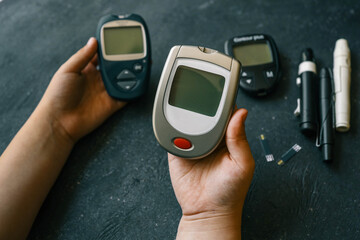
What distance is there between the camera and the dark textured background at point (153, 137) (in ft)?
2.40

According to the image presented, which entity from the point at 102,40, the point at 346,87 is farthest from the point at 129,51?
the point at 346,87

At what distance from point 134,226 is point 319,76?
1.96 feet

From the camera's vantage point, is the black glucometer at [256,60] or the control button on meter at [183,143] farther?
the black glucometer at [256,60]

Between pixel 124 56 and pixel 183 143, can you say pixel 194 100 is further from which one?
pixel 124 56

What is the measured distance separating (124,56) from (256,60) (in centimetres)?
35

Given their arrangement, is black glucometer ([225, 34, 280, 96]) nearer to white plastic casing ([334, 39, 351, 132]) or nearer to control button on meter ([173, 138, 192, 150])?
white plastic casing ([334, 39, 351, 132])

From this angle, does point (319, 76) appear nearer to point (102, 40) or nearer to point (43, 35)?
point (102, 40)

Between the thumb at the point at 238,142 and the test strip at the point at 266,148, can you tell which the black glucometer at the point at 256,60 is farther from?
the thumb at the point at 238,142

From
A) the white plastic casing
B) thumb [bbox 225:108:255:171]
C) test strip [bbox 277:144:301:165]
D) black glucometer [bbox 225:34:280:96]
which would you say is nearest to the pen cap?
the white plastic casing

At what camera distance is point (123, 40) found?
84 cm

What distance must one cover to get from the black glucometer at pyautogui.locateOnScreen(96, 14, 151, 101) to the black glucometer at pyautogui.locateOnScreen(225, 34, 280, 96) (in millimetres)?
230

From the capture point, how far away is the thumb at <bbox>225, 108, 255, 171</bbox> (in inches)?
24.4

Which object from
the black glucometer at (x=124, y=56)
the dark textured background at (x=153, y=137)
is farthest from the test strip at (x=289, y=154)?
the black glucometer at (x=124, y=56)

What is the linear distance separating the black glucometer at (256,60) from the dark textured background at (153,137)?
0.13 feet
